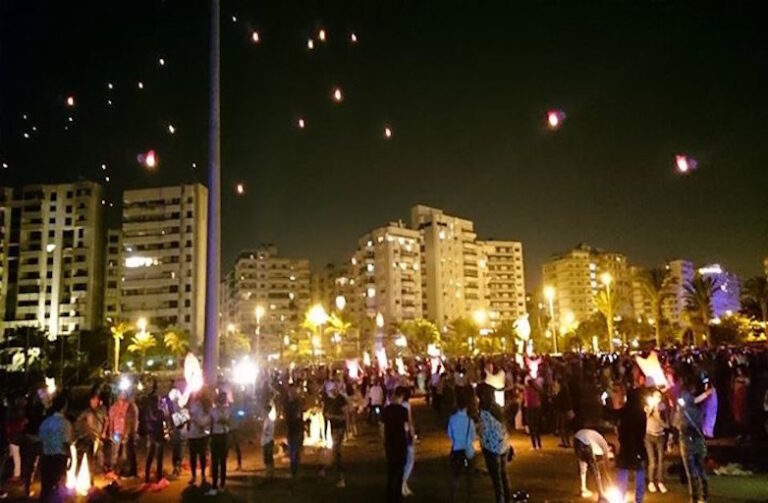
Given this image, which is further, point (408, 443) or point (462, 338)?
point (462, 338)

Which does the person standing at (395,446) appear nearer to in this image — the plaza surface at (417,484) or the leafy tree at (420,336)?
Result: the plaza surface at (417,484)

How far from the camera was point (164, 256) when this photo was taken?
123 meters

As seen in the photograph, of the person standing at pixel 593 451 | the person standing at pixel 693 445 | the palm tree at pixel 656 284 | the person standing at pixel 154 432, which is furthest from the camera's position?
the palm tree at pixel 656 284

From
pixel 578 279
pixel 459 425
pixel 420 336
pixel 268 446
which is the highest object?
pixel 578 279

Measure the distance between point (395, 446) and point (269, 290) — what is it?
154718 millimetres

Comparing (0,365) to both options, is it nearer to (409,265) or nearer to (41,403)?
(41,403)

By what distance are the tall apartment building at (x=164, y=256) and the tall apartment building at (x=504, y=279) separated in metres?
63.4

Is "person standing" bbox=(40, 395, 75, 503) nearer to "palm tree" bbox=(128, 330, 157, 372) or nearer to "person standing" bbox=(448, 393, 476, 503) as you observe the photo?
"person standing" bbox=(448, 393, 476, 503)

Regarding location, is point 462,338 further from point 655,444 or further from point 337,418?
point 655,444

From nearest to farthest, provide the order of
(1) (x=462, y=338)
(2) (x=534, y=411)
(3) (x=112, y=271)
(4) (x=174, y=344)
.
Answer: (2) (x=534, y=411) < (4) (x=174, y=344) < (1) (x=462, y=338) < (3) (x=112, y=271)

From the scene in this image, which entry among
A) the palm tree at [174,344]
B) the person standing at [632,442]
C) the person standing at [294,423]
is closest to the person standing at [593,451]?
the person standing at [632,442]

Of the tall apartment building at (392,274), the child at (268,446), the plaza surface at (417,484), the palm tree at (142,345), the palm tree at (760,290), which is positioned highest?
the tall apartment building at (392,274)

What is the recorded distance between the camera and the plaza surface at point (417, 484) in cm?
1085

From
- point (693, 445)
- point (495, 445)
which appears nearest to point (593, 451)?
point (693, 445)
